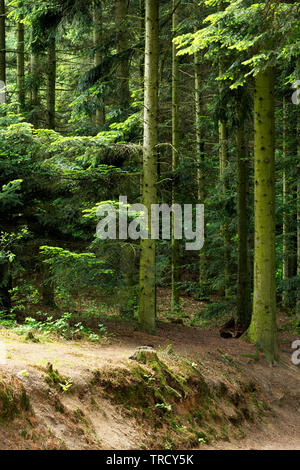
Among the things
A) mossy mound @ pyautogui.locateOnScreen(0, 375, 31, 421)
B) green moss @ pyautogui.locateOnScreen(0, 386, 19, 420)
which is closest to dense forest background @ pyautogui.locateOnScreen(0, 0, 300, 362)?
mossy mound @ pyautogui.locateOnScreen(0, 375, 31, 421)

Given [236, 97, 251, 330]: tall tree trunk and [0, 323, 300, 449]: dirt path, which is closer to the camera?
[0, 323, 300, 449]: dirt path

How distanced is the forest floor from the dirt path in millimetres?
17

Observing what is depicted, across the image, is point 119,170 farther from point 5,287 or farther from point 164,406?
point 164,406

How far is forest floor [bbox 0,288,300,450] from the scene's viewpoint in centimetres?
491

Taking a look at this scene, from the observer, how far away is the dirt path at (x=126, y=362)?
537 cm

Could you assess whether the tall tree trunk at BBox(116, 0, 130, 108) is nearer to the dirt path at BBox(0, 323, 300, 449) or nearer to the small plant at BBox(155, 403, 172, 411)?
the dirt path at BBox(0, 323, 300, 449)

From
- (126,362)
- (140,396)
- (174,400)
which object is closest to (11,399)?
(140,396)

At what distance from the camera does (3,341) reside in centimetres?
678

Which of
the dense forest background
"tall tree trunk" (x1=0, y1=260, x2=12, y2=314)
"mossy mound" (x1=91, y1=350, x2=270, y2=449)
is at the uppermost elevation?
the dense forest background

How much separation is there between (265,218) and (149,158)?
318 centimetres

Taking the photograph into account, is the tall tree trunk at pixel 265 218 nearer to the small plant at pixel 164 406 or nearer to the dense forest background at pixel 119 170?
the dense forest background at pixel 119 170

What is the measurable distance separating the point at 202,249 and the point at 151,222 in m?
8.07

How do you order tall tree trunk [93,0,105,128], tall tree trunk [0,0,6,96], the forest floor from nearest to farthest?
the forest floor
tall tree trunk [93,0,105,128]
tall tree trunk [0,0,6,96]
